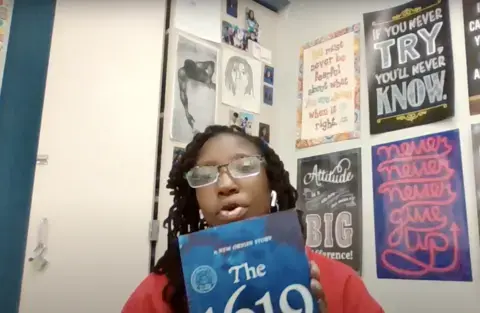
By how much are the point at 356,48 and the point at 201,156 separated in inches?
28.6

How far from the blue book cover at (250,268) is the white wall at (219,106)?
603mm

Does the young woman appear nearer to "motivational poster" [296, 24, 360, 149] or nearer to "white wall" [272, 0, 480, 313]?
"white wall" [272, 0, 480, 313]

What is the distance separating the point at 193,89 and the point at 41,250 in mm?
→ 610

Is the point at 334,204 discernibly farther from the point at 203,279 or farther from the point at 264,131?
the point at 203,279

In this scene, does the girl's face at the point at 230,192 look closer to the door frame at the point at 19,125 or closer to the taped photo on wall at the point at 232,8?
the door frame at the point at 19,125

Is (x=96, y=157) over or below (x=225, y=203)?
over

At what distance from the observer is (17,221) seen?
102cm

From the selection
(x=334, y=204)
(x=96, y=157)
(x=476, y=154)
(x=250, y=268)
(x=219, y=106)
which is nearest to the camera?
(x=250, y=268)

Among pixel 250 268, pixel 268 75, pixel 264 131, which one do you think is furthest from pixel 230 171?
pixel 268 75

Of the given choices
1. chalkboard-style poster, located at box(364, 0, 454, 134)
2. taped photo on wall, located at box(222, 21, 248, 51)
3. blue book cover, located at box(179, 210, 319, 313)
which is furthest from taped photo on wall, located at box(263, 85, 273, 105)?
blue book cover, located at box(179, 210, 319, 313)

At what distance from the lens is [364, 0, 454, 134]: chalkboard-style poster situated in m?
1.08

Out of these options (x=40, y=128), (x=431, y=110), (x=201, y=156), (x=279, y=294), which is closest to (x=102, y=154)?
(x=40, y=128)

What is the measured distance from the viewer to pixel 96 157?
1.13 m

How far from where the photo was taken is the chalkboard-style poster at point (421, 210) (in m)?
1.00
